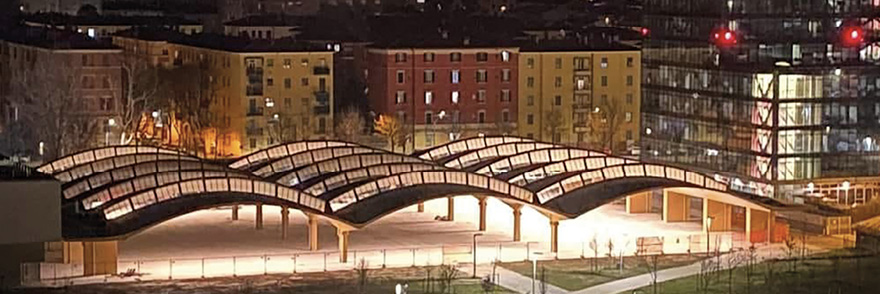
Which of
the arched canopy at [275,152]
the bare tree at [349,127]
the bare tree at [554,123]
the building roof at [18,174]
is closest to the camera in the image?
the building roof at [18,174]

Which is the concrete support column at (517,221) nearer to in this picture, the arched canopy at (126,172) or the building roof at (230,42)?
the arched canopy at (126,172)

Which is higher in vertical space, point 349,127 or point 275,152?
point 275,152

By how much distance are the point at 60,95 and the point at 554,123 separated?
1126 centimetres

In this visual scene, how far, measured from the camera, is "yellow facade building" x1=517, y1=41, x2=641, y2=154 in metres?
41.3

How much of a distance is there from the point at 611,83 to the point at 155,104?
1064 centimetres

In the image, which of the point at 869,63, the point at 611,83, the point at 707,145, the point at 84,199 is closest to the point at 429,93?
the point at 611,83

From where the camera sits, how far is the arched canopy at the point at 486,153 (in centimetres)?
2933

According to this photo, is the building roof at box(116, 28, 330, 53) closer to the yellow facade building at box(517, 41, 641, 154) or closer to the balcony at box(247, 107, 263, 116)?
the balcony at box(247, 107, 263, 116)

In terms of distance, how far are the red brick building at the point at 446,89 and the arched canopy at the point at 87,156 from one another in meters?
11.9

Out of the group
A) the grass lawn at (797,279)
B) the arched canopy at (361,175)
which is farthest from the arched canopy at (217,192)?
the grass lawn at (797,279)

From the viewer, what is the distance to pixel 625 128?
4147 centimetres

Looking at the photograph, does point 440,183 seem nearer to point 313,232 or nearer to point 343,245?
point 313,232

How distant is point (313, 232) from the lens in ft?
79.5

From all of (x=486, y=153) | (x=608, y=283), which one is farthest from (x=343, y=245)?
(x=486, y=153)
